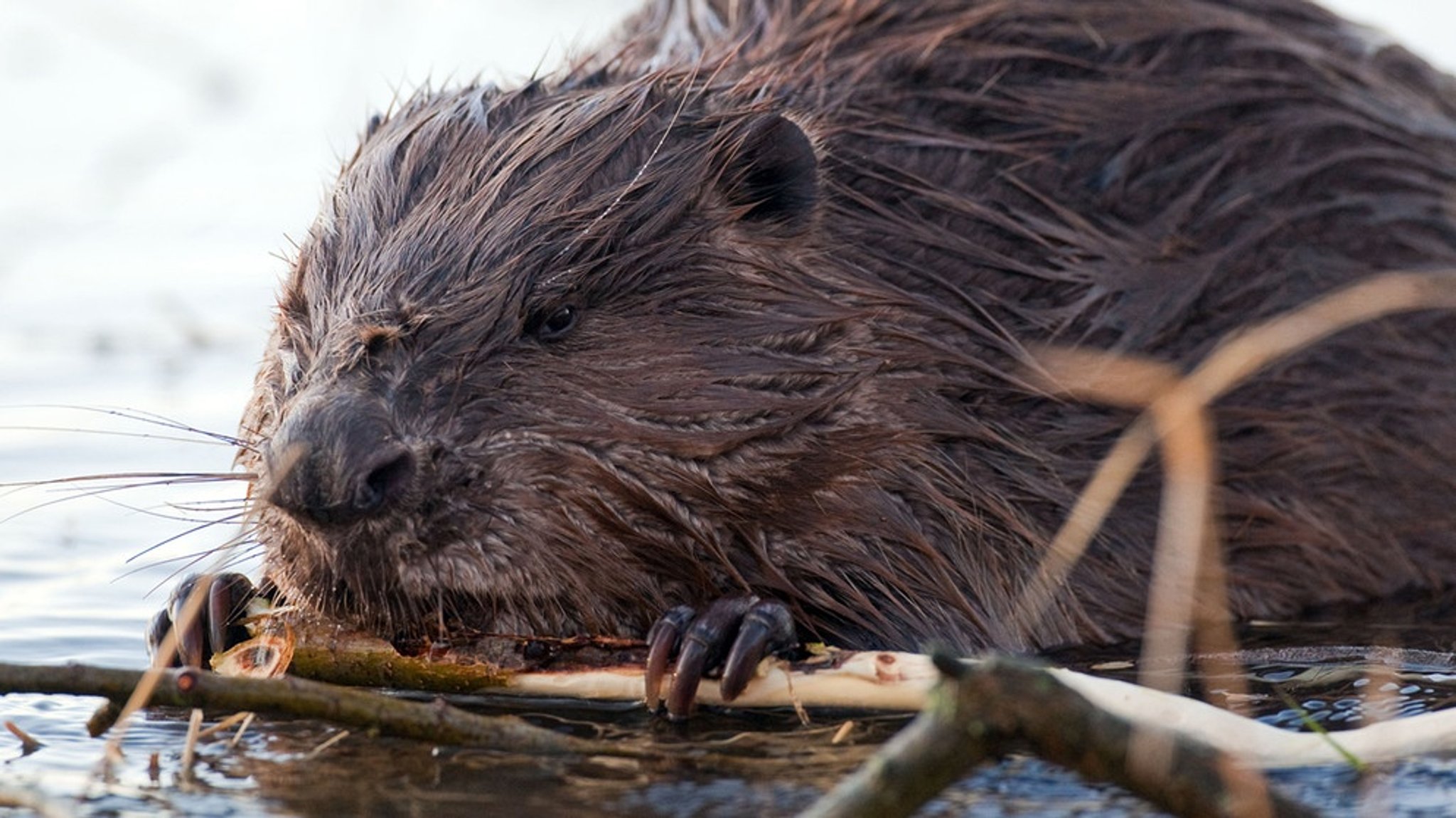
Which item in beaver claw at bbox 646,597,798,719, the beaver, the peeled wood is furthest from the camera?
the beaver

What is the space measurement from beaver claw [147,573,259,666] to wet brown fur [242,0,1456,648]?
0.43 feet

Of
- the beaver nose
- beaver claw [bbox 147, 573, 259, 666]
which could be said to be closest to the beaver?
the beaver nose

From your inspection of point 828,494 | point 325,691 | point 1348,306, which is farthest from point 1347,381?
point 325,691

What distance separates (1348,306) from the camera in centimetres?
Answer: 463

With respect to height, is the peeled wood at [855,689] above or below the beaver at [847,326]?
below

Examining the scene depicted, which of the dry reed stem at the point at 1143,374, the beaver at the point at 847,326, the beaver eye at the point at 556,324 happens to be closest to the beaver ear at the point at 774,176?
the beaver at the point at 847,326

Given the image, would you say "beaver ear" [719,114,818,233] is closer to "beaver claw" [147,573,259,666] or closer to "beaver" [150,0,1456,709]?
"beaver" [150,0,1456,709]

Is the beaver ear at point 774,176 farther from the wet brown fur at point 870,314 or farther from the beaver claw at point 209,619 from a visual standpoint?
the beaver claw at point 209,619

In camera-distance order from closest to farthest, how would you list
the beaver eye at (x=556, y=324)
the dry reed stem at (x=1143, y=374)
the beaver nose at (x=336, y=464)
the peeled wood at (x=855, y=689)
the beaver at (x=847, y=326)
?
the peeled wood at (x=855, y=689) → the beaver nose at (x=336, y=464) → the beaver at (x=847, y=326) → the beaver eye at (x=556, y=324) → the dry reed stem at (x=1143, y=374)

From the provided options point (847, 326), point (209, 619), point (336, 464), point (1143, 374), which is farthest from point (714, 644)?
point (1143, 374)

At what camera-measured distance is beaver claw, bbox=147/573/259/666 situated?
3.88 meters

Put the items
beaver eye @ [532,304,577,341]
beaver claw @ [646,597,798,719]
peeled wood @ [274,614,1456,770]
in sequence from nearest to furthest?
peeled wood @ [274,614,1456,770]
beaver claw @ [646,597,798,719]
beaver eye @ [532,304,577,341]

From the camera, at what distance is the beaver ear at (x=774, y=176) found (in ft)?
13.4

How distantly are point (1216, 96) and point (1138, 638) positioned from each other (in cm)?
119
